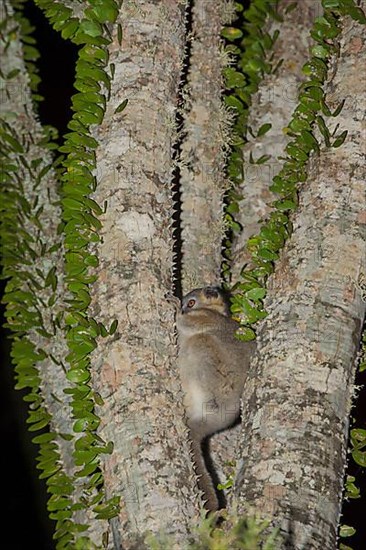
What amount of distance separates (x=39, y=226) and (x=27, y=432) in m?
6.26

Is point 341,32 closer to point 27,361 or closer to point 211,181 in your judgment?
point 211,181

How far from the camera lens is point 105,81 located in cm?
367

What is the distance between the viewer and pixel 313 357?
10.7 feet

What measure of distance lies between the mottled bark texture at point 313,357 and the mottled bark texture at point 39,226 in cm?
164

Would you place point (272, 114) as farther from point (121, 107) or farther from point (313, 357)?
point (313, 357)

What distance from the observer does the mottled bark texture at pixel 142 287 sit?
119 inches

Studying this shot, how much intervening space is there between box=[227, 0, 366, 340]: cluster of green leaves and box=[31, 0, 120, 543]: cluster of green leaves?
2.59 ft

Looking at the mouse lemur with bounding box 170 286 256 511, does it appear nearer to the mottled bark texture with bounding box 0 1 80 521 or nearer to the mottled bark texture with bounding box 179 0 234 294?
the mottled bark texture with bounding box 179 0 234 294

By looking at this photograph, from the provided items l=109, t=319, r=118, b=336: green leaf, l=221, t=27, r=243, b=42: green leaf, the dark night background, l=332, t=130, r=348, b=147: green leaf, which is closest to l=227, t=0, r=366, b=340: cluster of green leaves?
l=332, t=130, r=348, b=147: green leaf

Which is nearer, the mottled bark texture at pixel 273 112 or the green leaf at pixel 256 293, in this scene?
the green leaf at pixel 256 293

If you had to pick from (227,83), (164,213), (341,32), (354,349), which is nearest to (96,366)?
(164,213)

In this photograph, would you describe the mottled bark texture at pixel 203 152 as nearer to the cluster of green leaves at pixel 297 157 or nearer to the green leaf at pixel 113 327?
the cluster of green leaves at pixel 297 157

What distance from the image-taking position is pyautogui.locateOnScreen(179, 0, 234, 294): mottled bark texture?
4.50 metres

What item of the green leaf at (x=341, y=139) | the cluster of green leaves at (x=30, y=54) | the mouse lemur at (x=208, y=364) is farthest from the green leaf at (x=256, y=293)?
the cluster of green leaves at (x=30, y=54)
